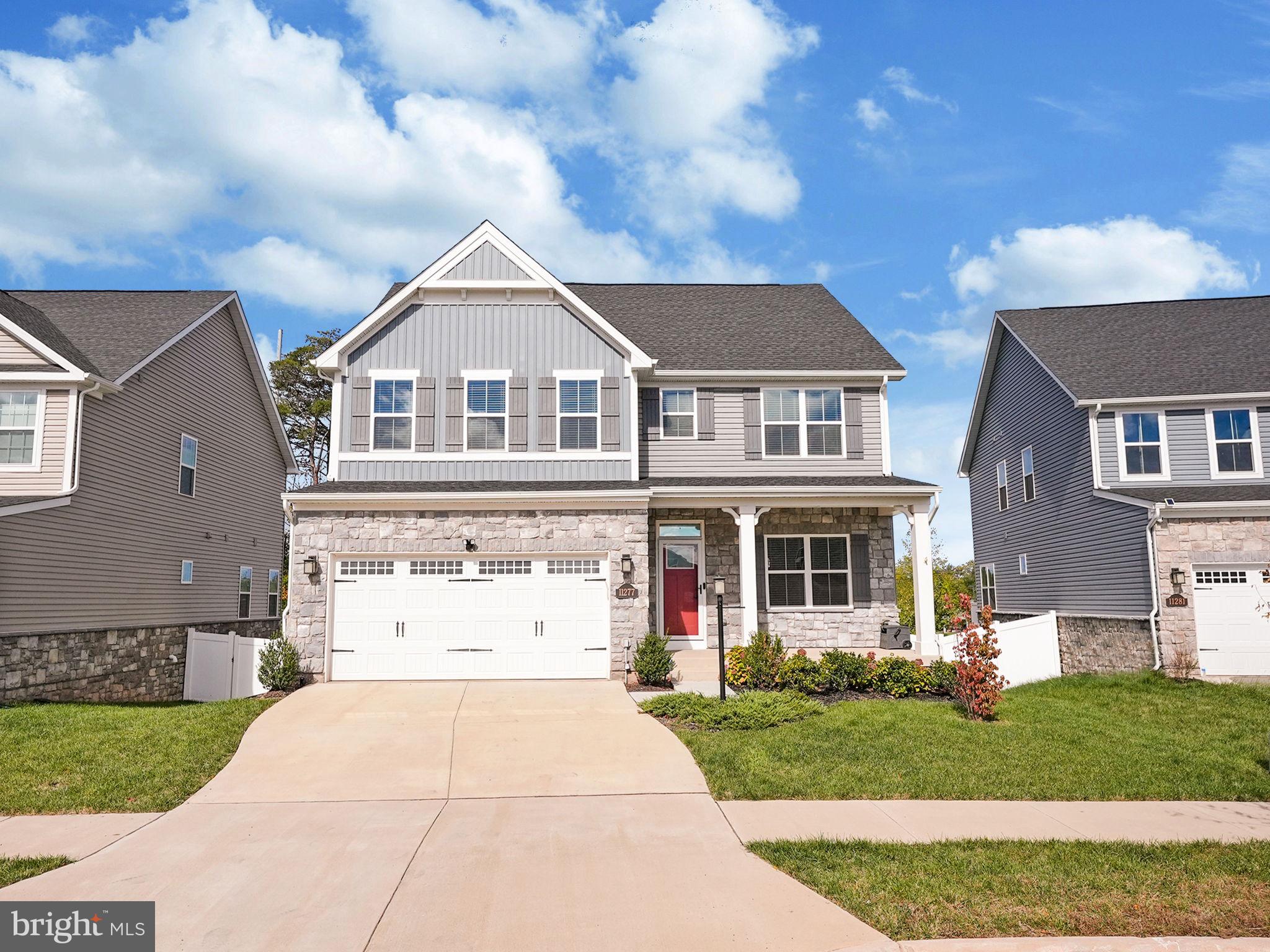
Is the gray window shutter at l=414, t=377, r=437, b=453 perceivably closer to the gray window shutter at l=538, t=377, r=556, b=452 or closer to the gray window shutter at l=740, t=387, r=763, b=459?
the gray window shutter at l=538, t=377, r=556, b=452

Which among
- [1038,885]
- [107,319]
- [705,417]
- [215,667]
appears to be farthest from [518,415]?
[1038,885]

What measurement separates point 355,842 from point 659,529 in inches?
449

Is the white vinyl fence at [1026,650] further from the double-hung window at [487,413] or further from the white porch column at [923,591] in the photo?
the double-hung window at [487,413]

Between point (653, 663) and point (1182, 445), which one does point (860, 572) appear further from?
point (1182, 445)

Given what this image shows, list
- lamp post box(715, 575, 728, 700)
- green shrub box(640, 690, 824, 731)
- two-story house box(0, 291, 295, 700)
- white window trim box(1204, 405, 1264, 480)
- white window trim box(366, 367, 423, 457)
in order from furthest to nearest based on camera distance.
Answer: white window trim box(1204, 405, 1264, 480) < white window trim box(366, 367, 423, 457) < two-story house box(0, 291, 295, 700) < lamp post box(715, 575, 728, 700) < green shrub box(640, 690, 824, 731)

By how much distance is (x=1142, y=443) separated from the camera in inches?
764

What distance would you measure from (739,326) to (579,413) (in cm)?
539

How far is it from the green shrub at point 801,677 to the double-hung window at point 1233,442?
11.1 metres

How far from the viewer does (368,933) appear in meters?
5.65

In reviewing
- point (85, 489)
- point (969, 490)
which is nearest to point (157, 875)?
point (85, 489)

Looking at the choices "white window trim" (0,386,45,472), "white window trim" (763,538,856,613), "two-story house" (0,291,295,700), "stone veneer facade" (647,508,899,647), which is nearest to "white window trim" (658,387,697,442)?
"stone veneer facade" (647,508,899,647)

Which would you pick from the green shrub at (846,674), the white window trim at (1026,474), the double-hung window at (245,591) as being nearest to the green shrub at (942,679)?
the green shrub at (846,674)

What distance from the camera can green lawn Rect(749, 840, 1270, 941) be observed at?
18.7 ft

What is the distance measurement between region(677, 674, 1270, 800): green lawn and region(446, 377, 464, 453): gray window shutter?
26.4 feet
